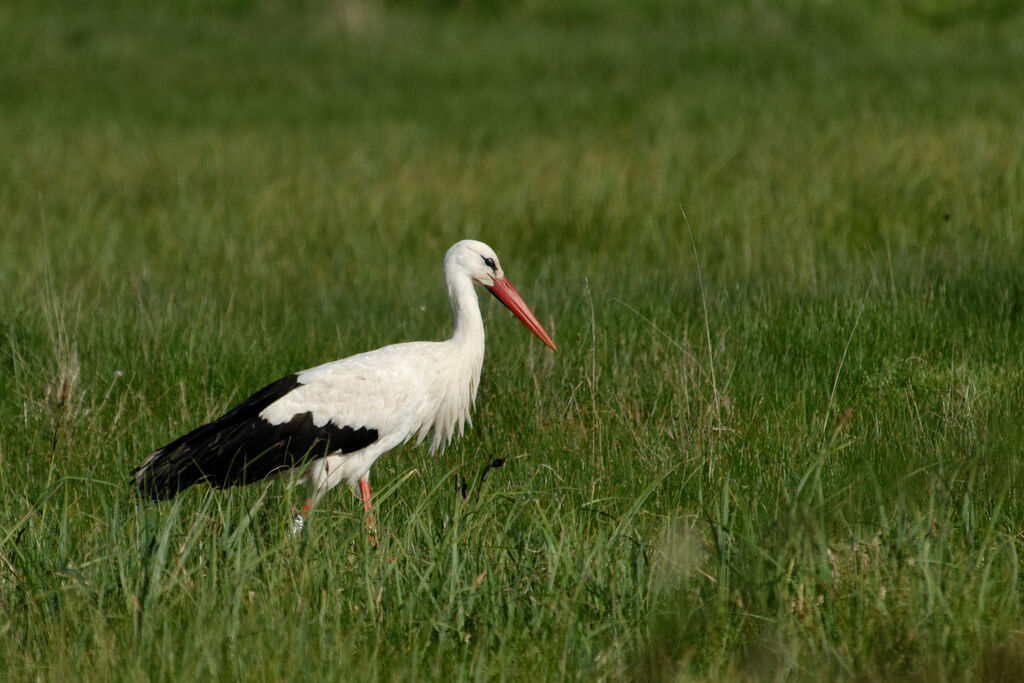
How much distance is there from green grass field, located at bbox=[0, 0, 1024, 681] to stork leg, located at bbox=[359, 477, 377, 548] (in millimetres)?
58

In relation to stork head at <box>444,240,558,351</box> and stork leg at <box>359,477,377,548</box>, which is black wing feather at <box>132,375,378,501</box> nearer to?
stork leg at <box>359,477,377,548</box>

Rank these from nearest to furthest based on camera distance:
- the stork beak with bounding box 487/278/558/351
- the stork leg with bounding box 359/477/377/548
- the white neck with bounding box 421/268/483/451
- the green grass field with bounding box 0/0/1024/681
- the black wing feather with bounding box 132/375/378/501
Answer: the green grass field with bounding box 0/0/1024/681 < the stork leg with bounding box 359/477/377/548 < the black wing feather with bounding box 132/375/378/501 < the white neck with bounding box 421/268/483/451 < the stork beak with bounding box 487/278/558/351

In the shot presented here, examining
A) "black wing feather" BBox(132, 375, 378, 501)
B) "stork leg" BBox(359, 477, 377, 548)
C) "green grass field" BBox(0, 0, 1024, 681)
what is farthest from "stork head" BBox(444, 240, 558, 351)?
"stork leg" BBox(359, 477, 377, 548)

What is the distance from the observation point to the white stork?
159 inches

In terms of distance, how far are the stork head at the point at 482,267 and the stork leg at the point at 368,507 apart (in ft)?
2.88

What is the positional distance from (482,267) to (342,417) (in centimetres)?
85

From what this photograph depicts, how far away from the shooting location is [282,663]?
2730 millimetres

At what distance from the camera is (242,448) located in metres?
4.07

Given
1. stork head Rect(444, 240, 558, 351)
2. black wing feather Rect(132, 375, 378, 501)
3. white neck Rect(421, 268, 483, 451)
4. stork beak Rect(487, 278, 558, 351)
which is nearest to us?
black wing feather Rect(132, 375, 378, 501)

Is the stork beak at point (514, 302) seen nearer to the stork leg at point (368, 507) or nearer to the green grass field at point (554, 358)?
the green grass field at point (554, 358)

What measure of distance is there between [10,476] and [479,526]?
1963 millimetres

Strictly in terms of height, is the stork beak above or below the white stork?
above

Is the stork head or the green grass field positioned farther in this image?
the stork head

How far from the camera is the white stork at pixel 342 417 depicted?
4.05 meters
